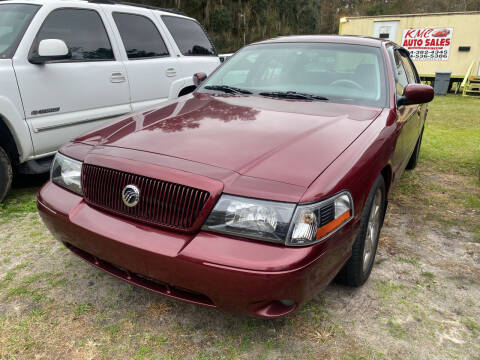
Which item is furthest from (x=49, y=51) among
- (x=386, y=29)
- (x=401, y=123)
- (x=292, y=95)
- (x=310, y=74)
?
(x=386, y=29)

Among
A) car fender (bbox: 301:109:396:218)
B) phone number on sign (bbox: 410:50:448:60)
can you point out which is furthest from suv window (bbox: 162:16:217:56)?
phone number on sign (bbox: 410:50:448:60)

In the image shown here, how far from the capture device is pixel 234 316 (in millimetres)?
2268

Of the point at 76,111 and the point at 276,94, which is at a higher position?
the point at 276,94

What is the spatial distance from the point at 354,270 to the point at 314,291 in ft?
1.94

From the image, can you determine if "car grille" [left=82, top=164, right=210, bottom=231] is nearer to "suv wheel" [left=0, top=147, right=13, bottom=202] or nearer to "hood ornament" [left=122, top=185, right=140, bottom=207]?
"hood ornament" [left=122, top=185, right=140, bottom=207]

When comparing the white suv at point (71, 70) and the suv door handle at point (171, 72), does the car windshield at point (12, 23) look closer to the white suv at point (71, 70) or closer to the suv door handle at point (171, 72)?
the white suv at point (71, 70)

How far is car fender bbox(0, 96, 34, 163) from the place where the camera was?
335cm

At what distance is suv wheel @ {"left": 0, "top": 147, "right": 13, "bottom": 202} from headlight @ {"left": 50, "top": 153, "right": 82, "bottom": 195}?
1.41 metres

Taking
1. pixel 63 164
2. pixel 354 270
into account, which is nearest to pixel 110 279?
pixel 63 164

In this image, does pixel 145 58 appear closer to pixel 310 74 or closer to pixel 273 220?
pixel 310 74

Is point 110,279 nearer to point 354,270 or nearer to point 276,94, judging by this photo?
point 354,270

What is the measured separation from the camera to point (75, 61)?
3.99 m

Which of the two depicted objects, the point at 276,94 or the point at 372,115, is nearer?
the point at 372,115

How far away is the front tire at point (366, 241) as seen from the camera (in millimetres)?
2262
